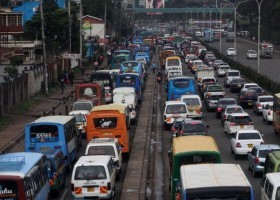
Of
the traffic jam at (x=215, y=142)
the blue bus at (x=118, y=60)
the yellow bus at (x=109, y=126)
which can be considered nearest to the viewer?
the traffic jam at (x=215, y=142)

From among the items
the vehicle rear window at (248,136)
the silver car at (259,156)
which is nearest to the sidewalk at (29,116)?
the vehicle rear window at (248,136)

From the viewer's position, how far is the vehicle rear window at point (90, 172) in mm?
27141

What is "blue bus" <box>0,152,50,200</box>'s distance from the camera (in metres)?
22.5

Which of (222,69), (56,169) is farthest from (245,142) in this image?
(222,69)

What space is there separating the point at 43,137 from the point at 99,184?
289 inches

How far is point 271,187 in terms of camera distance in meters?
22.2

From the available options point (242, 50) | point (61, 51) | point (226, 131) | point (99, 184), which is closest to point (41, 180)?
point (99, 184)

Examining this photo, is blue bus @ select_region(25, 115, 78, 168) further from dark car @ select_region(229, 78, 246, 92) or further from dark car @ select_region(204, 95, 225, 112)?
dark car @ select_region(229, 78, 246, 92)

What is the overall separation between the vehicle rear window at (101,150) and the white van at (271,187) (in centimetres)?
877

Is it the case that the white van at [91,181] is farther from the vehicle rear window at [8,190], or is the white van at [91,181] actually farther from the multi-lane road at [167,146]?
the vehicle rear window at [8,190]

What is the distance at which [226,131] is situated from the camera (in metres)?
44.6

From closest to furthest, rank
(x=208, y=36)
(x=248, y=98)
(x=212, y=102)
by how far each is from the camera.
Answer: (x=212, y=102) < (x=248, y=98) < (x=208, y=36)

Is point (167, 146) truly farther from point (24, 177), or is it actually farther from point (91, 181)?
point (24, 177)

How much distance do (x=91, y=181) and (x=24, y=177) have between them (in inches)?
171
